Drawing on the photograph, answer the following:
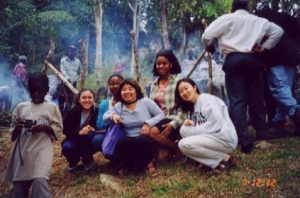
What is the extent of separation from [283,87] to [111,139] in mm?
2507

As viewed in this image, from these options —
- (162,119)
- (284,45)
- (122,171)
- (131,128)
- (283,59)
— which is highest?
(284,45)

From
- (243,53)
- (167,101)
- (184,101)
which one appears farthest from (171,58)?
(243,53)

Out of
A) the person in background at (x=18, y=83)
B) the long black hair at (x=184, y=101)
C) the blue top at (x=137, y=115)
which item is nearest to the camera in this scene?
the long black hair at (x=184, y=101)

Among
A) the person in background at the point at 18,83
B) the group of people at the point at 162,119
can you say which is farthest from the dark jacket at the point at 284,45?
the person in background at the point at 18,83

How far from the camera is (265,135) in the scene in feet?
15.6

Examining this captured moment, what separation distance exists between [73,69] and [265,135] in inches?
233

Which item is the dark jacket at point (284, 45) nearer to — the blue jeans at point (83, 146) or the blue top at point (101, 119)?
the blue top at point (101, 119)

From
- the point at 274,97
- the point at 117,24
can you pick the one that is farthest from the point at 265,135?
the point at 117,24

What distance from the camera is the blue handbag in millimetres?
4090

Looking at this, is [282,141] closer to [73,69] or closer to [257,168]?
[257,168]

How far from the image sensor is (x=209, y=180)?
3.66 meters

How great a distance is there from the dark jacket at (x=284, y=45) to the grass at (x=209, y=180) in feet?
3.65

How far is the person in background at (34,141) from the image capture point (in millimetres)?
3389

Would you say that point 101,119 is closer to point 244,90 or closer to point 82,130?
point 82,130
